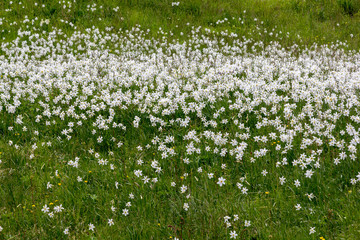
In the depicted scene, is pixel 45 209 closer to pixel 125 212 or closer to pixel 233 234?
pixel 125 212

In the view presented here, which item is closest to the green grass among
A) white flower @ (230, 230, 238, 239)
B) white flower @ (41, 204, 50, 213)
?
white flower @ (41, 204, 50, 213)

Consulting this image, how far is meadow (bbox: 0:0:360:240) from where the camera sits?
3760mm

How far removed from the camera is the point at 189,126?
5.96m

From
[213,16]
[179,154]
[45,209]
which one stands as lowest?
[45,209]

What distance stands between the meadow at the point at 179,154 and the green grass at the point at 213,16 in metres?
2.89

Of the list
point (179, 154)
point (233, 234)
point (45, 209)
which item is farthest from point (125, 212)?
point (179, 154)

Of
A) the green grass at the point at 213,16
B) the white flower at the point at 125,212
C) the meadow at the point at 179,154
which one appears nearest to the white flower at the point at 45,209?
the meadow at the point at 179,154

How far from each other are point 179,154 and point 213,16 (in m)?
10.4

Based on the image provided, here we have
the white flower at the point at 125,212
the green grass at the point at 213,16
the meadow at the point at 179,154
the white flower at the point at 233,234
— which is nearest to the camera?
the white flower at the point at 233,234

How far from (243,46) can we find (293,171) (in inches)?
343

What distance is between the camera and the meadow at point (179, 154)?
3.76 meters

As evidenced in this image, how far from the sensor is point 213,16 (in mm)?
14250

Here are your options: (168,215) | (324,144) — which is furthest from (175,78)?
(168,215)

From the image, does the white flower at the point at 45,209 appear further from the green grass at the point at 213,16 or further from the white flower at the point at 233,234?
the green grass at the point at 213,16
